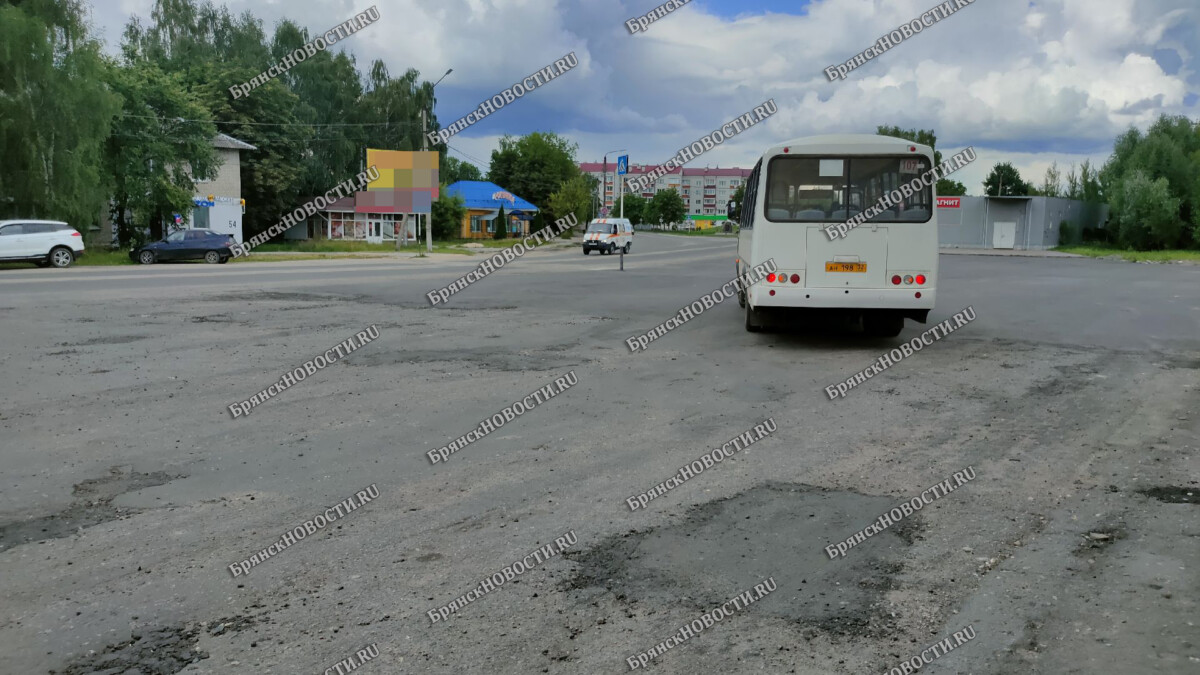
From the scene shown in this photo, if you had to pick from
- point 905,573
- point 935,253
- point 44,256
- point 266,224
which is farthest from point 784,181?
point 266,224

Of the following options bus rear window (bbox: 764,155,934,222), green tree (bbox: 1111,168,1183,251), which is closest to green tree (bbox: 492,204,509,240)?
green tree (bbox: 1111,168,1183,251)

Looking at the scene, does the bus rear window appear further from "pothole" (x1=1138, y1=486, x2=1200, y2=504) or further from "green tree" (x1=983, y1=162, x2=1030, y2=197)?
"green tree" (x1=983, y1=162, x2=1030, y2=197)

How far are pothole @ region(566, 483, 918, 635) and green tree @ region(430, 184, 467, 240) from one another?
201ft

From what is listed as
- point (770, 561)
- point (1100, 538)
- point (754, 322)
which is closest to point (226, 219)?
point (754, 322)

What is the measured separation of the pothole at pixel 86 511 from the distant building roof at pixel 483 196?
223 feet

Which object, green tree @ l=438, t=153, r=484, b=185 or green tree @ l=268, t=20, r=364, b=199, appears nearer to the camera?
green tree @ l=268, t=20, r=364, b=199

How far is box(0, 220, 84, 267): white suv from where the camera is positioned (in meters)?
27.7

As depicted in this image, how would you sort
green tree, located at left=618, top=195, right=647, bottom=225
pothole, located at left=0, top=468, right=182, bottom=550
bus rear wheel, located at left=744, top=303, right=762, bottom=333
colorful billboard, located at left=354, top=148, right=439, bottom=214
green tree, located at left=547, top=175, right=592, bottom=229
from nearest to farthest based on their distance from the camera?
pothole, located at left=0, top=468, right=182, bottom=550, bus rear wheel, located at left=744, top=303, right=762, bottom=333, colorful billboard, located at left=354, top=148, right=439, bottom=214, green tree, located at left=547, top=175, right=592, bottom=229, green tree, located at left=618, top=195, right=647, bottom=225

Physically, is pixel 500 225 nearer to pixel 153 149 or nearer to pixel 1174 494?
pixel 153 149

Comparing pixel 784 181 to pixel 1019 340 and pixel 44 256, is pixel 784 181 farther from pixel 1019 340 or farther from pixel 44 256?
pixel 44 256

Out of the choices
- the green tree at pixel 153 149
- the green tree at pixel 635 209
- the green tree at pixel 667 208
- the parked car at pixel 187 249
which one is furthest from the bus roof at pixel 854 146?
the green tree at pixel 635 209

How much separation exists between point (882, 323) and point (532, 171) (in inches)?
3200

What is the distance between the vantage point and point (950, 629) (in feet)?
11.9

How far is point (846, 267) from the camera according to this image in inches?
446
